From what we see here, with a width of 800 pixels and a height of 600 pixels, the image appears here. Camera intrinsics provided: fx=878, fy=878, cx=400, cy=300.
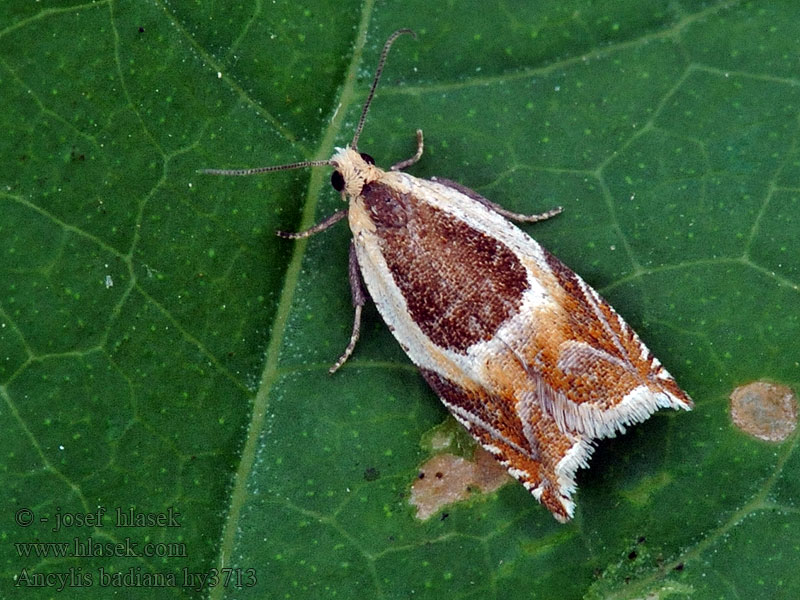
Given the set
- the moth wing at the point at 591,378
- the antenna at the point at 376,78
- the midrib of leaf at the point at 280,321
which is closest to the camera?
the moth wing at the point at 591,378

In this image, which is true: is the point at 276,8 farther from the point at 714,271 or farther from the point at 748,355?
the point at 748,355

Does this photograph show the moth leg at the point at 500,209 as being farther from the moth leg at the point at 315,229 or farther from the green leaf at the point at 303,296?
the moth leg at the point at 315,229

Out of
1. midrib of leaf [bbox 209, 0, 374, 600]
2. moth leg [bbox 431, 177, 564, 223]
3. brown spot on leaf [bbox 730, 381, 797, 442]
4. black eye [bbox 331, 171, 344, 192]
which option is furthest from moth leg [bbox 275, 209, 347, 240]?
brown spot on leaf [bbox 730, 381, 797, 442]

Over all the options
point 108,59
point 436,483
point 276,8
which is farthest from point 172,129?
point 436,483

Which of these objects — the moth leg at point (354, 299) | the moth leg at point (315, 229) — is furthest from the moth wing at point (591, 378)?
the moth leg at point (315, 229)

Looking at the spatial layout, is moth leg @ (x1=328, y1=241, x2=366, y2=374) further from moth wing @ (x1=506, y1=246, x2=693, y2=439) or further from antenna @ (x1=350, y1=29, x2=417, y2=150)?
moth wing @ (x1=506, y1=246, x2=693, y2=439)

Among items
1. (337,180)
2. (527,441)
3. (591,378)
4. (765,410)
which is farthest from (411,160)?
(765,410)

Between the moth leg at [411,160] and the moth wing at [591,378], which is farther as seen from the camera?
the moth leg at [411,160]
